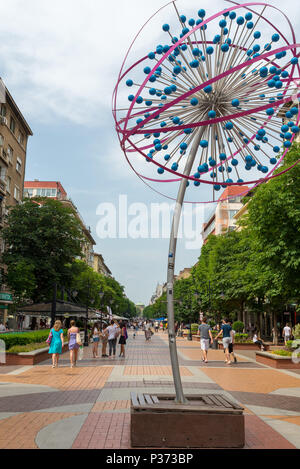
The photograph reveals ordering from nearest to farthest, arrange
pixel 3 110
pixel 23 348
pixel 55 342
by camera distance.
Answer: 1. pixel 55 342
2. pixel 23 348
3. pixel 3 110

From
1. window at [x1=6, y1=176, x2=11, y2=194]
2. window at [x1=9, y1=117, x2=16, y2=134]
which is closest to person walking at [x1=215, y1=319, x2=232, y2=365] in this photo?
window at [x1=6, y1=176, x2=11, y2=194]

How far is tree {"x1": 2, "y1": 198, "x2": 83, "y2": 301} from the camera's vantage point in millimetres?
38031

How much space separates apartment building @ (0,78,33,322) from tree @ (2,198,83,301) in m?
2.63

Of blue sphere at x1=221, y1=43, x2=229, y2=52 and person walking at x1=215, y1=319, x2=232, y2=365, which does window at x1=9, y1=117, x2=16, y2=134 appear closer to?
person walking at x1=215, y1=319, x2=232, y2=365

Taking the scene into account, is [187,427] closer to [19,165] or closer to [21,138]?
[19,165]

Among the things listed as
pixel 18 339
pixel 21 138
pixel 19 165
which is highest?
pixel 21 138

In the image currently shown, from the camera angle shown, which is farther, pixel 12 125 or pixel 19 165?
pixel 19 165

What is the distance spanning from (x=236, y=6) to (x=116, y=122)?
2393mm

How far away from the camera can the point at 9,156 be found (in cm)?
4628

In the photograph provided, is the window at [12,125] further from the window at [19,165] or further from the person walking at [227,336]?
the person walking at [227,336]

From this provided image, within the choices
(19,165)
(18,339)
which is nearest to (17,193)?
(19,165)

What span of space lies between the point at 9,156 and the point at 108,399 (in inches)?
1626

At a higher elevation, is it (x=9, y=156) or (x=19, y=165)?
(x=19, y=165)
